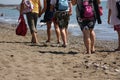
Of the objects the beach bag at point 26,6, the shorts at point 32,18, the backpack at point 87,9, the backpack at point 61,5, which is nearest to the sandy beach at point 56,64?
the backpack at point 87,9

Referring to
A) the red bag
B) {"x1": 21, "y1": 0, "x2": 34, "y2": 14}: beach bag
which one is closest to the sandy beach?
{"x1": 21, "y1": 0, "x2": 34, "y2": 14}: beach bag

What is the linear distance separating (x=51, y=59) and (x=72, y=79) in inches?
65.3

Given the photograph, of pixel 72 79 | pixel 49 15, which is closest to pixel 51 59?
pixel 72 79

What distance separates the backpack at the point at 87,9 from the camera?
781cm

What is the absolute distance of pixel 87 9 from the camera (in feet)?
25.6

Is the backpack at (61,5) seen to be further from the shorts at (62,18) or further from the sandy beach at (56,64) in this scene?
the sandy beach at (56,64)

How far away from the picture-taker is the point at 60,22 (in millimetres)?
8953

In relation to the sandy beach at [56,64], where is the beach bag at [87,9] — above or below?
above

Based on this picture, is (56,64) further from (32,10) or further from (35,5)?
(35,5)

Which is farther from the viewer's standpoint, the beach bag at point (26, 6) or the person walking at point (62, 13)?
the beach bag at point (26, 6)

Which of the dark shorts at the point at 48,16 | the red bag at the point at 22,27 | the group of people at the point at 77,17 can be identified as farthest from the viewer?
the red bag at the point at 22,27

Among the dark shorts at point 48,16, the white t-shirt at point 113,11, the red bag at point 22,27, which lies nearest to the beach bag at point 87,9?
the white t-shirt at point 113,11

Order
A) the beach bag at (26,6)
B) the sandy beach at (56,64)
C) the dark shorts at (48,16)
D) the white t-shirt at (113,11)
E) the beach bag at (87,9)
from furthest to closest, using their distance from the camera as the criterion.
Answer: the beach bag at (26,6), the dark shorts at (48,16), the white t-shirt at (113,11), the beach bag at (87,9), the sandy beach at (56,64)

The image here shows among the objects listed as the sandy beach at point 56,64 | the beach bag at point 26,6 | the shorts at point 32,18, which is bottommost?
the sandy beach at point 56,64
